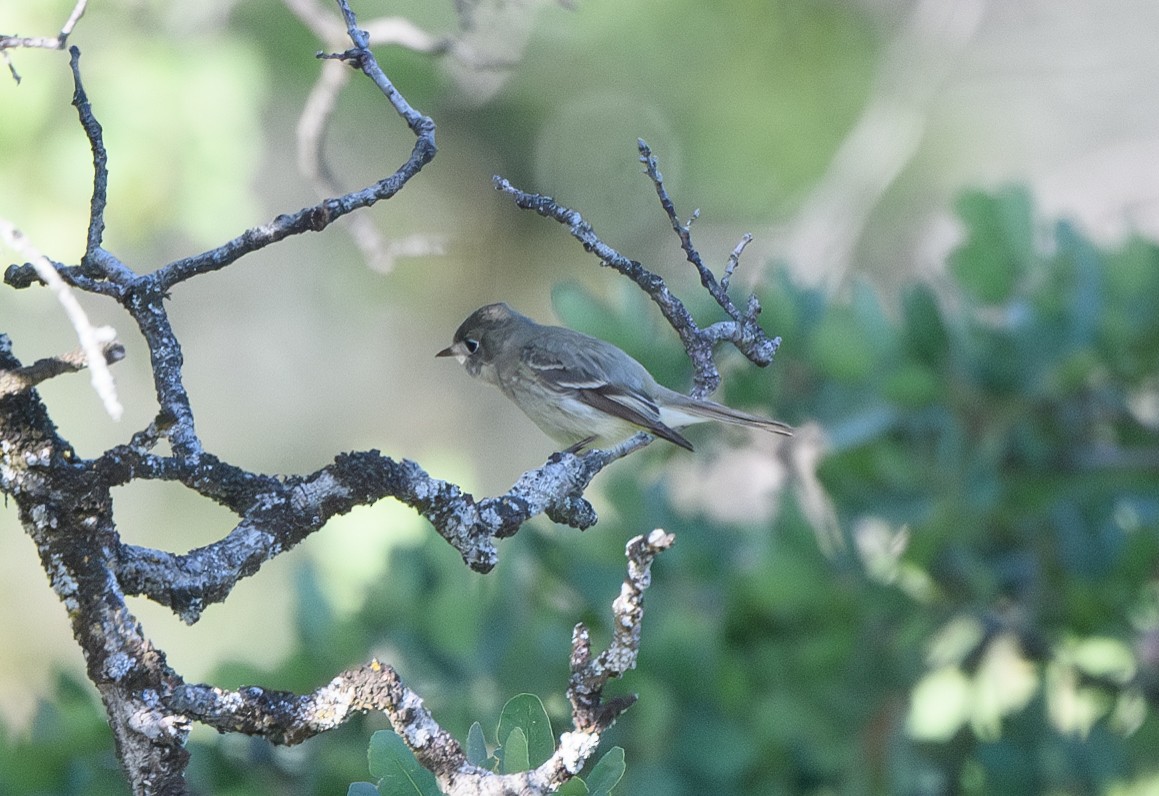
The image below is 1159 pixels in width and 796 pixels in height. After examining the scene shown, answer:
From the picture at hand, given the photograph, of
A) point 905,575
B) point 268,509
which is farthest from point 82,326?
point 905,575

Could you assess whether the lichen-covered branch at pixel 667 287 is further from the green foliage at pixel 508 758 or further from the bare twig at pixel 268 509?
the green foliage at pixel 508 758

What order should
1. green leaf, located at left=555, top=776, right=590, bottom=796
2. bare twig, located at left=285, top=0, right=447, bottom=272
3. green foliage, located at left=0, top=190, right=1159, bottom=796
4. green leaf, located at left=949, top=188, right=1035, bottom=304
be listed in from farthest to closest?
green leaf, located at left=949, top=188, right=1035, bottom=304 → green foliage, located at left=0, top=190, right=1159, bottom=796 → bare twig, located at left=285, top=0, right=447, bottom=272 → green leaf, located at left=555, top=776, right=590, bottom=796

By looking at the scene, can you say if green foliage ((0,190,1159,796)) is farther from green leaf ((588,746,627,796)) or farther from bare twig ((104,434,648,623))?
green leaf ((588,746,627,796))

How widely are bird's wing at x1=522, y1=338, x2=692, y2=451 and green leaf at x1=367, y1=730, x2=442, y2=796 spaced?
1849 millimetres

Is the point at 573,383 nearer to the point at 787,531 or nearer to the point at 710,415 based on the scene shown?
the point at 710,415

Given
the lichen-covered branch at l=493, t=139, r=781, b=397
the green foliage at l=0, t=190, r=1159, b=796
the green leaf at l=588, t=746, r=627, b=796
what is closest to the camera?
the green leaf at l=588, t=746, r=627, b=796

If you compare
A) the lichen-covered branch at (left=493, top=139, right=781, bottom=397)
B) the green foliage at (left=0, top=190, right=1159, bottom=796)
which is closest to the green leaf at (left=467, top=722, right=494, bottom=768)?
the lichen-covered branch at (left=493, top=139, right=781, bottom=397)

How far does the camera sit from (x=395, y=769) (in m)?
1.60

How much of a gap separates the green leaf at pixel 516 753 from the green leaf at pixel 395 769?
0.11 m

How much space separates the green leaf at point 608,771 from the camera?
1.57 meters

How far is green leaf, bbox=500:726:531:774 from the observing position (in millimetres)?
1598

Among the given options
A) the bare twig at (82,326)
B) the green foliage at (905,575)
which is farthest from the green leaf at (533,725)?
the green foliage at (905,575)

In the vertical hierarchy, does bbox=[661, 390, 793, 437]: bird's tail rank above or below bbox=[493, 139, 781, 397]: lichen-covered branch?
above

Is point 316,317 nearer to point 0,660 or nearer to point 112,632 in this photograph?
point 0,660
